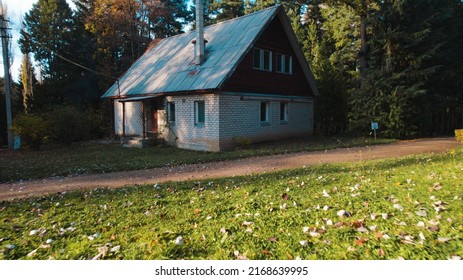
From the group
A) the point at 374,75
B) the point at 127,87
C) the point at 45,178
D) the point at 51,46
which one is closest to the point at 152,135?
the point at 127,87

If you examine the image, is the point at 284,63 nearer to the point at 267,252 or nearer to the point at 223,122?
the point at 223,122

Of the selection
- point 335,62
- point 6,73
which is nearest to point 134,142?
point 6,73

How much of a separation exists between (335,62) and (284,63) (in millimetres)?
13119

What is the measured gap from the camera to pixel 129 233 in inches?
153

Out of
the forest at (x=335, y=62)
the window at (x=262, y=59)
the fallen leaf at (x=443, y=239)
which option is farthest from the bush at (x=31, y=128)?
the fallen leaf at (x=443, y=239)

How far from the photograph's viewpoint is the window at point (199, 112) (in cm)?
1585

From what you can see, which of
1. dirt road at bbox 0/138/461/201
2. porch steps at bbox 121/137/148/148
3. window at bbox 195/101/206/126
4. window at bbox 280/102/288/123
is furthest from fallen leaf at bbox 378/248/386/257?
window at bbox 280/102/288/123

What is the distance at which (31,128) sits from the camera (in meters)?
16.7

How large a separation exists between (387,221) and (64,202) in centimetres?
546

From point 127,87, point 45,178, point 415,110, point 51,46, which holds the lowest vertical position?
point 45,178

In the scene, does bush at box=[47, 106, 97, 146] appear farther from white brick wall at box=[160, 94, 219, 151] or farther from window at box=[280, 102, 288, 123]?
window at box=[280, 102, 288, 123]

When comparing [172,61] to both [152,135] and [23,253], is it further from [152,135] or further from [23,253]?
[23,253]

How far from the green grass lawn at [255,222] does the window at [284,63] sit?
13.4 metres

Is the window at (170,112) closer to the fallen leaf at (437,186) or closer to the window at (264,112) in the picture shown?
the window at (264,112)
